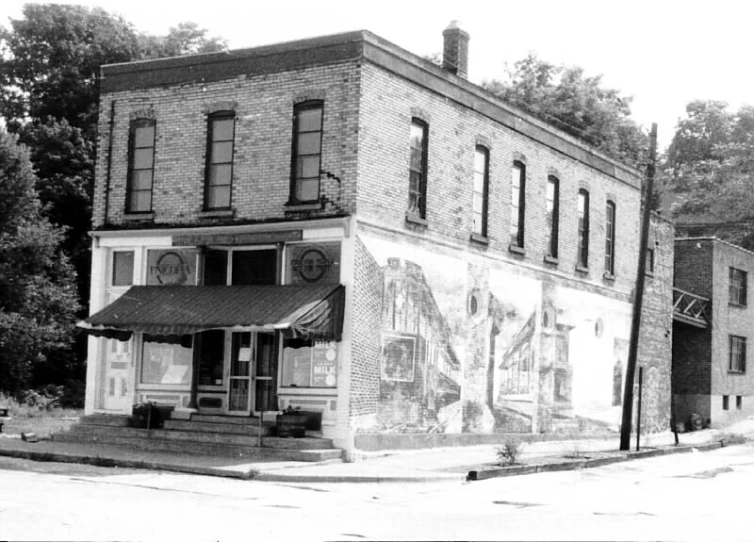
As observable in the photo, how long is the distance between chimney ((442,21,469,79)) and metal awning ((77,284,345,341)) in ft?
29.1

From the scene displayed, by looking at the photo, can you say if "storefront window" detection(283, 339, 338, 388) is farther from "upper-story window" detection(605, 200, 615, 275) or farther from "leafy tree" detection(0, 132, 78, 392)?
"leafy tree" detection(0, 132, 78, 392)

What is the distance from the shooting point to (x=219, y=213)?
24.0 m

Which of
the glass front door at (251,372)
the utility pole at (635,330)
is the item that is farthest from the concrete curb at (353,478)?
the utility pole at (635,330)

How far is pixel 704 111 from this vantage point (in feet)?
245

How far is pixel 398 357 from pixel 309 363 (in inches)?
82.1

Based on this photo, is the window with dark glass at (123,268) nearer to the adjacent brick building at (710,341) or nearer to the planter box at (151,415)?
the planter box at (151,415)

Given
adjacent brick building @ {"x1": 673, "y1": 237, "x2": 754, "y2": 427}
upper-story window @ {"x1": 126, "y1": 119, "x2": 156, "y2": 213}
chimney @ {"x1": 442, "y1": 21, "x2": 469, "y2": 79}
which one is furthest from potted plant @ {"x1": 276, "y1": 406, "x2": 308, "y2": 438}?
adjacent brick building @ {"x1": 673, "y1": 237, "x2": 754, "y2": 427}

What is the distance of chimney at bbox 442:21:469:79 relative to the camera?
28.5 m

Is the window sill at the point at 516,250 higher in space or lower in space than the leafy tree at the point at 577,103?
lower

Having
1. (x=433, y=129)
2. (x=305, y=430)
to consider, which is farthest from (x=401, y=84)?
(x=305, y=430)

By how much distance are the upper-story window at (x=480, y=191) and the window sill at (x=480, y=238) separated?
0.30 feet

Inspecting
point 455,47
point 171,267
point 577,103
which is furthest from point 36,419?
point 577,103

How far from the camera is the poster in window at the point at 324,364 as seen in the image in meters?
22.3

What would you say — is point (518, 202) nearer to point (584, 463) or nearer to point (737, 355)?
point (584, 463)
